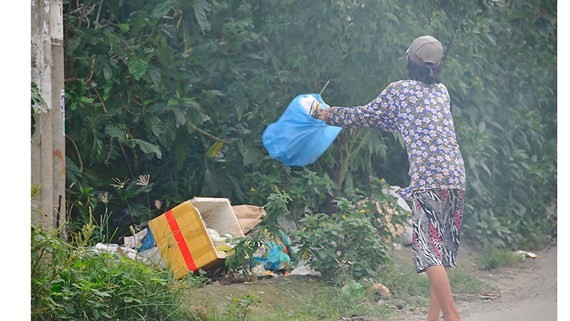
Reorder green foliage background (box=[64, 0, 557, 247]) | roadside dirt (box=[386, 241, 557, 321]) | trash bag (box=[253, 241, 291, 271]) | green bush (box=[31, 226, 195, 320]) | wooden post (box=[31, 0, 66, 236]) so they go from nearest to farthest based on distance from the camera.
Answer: green bush (box=[31, 226, 195, 320]), wooden post (box=[31, 0, 66, 236]), roadside dirt (box=[386, 241, 557, 321]), trash bag (box=[253, 241, 291, 271]), green foliage background (box=[64, 0, 557, 247])

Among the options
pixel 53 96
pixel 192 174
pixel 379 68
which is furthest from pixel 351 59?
pixel 53 96

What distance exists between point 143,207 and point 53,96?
4.88 ft

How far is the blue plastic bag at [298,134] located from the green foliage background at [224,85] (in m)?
0.63

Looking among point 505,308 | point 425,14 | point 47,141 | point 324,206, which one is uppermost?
point 425,14

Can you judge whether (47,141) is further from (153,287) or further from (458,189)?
(458,189)

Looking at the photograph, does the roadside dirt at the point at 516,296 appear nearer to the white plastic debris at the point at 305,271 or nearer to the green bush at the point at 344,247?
the green bush at the point at 344,247

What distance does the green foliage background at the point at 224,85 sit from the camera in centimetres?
628

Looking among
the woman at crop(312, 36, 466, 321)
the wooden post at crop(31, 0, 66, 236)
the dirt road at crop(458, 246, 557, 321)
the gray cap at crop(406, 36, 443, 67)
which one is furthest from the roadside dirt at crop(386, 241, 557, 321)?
the wooden post at crop(31, 0, 66, 236)

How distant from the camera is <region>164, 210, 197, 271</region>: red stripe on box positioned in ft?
18.4

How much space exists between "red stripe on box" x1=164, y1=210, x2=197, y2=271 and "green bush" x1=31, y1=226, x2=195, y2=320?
582mm

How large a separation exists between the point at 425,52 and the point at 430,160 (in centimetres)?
52

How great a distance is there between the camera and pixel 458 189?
503 cm

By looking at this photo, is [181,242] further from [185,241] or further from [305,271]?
[305,271]

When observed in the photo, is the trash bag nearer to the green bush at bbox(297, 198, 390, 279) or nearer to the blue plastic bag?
the green bush at bbox(297, 198, 390, 279)
